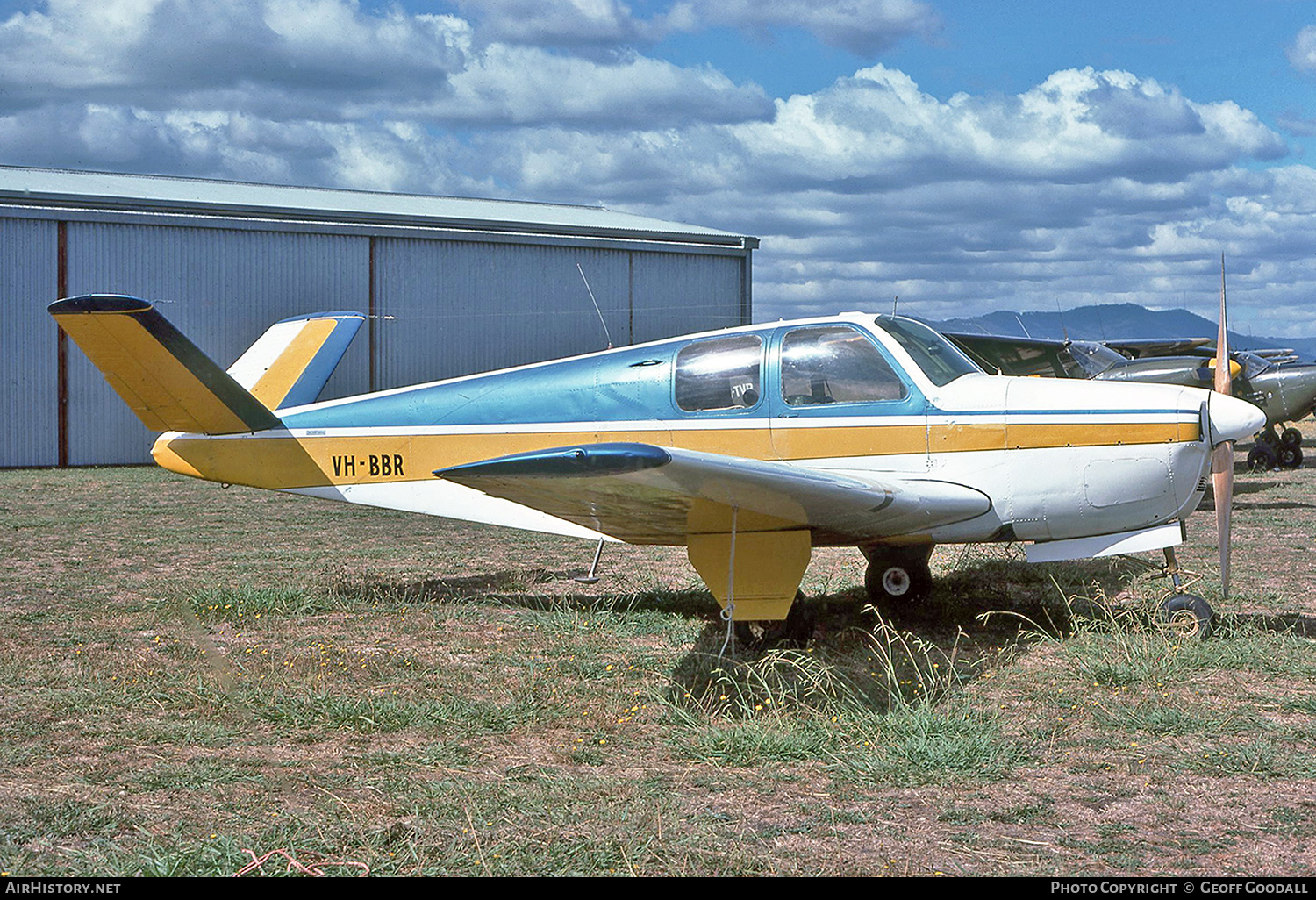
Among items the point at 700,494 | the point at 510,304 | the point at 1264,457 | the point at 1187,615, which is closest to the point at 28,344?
the point at 510,304

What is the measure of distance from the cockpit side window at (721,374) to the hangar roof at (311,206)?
18.1 metres

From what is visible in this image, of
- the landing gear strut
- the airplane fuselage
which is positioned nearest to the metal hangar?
the airplane fuselage

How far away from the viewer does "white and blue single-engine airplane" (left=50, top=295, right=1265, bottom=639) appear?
245 inches

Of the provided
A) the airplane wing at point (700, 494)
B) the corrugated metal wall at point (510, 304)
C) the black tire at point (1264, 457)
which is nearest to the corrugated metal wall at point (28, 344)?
the corrugated metal wall at point (510, 304)

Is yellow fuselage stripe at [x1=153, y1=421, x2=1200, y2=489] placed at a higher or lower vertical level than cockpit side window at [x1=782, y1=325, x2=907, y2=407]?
lower

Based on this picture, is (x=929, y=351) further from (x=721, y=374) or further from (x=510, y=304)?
(x=510, y=304)

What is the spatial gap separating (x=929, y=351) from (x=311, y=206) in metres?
20.2

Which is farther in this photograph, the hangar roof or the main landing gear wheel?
Answer: the hangar roof

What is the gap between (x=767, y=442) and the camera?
7.05 metres

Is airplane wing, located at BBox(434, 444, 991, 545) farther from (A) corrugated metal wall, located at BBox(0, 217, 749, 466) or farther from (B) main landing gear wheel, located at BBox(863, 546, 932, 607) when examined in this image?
(A) corrugated metal wall, located at BBox(0, 217, 749, 466)

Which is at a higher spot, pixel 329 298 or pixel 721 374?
pixel 329 298

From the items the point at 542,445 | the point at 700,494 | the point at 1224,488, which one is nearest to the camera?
the point at 700,494

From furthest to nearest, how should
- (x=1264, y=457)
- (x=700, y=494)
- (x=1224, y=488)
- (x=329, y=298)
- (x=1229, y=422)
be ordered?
(x=329, y=298) < (x=1264, y=457) < (x=1224, y=488) < (x=1229, y=422) < (x=700, y=494)

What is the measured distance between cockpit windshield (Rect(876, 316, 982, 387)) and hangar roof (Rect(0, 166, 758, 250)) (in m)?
18.5
